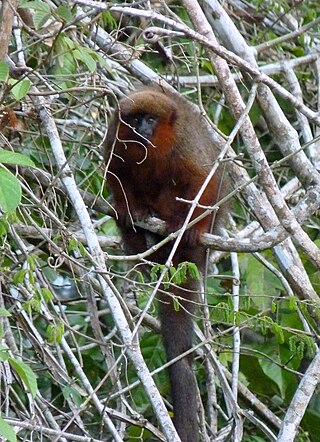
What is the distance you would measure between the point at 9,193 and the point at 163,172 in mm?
1923

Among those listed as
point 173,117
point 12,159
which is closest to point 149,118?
point 173,117

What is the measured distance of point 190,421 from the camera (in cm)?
334

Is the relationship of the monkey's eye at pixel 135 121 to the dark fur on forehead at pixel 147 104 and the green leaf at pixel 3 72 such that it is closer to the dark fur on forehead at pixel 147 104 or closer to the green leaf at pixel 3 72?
the dark fur on forehead at pixel 147 104

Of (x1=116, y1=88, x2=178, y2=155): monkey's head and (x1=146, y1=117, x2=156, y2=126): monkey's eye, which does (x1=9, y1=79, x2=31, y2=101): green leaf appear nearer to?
(x1=116, y1=88, x2=178, y2=155): monkey's head

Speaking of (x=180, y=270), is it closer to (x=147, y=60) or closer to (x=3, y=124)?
(x=3, y=124)

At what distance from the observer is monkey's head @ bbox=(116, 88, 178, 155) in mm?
3818

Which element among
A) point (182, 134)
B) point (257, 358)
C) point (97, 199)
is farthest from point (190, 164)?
point (257, 358)

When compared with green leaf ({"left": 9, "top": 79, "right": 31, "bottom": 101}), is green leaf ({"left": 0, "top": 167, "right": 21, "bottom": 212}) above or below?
below

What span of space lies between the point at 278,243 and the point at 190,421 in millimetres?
788

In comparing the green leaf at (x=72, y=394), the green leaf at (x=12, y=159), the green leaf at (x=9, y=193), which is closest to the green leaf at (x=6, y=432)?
the green leaf at (x=9, y=193)

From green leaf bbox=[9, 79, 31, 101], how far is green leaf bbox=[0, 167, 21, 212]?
0.44m

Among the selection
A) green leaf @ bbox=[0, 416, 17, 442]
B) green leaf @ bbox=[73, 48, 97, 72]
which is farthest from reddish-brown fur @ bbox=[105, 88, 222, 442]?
green leaf @ bbox=[0, 416, 17, 442]

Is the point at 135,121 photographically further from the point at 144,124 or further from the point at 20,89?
the point at 20,89

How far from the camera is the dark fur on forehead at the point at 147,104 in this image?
3805 mm
